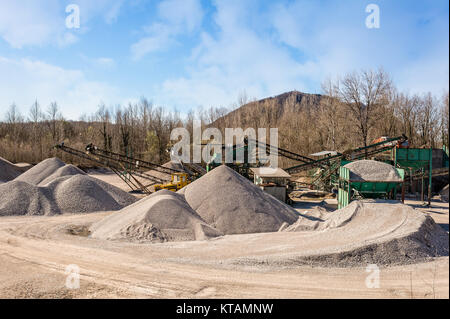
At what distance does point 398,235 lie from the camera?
788cm

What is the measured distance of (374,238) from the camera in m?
8.08

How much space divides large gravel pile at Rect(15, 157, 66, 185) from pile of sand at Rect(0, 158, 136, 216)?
13.9ft

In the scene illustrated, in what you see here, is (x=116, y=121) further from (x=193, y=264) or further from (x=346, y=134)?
(x=193, y=264)

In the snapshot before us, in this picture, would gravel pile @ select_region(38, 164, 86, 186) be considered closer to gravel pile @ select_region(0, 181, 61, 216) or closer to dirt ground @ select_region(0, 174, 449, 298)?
gravel pile @ select_region(0, 181, 61, 216)

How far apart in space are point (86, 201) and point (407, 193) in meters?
18.1

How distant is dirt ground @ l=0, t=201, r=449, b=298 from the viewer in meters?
5.82

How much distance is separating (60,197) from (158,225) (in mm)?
6405

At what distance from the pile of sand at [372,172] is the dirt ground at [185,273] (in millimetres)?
5021

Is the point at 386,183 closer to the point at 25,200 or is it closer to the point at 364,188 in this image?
the point at 364,188

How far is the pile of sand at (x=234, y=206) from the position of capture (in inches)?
408

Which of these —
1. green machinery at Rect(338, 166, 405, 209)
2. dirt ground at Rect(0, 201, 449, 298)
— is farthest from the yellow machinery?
green machinery at Rect(338, 166, 405, 209)

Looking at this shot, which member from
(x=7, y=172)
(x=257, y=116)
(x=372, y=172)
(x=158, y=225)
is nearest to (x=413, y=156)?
(x=372, y=172)

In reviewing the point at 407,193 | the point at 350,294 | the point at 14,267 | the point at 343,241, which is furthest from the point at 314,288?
the point at 407,193

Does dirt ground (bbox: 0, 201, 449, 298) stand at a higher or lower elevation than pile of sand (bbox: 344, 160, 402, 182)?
lower
